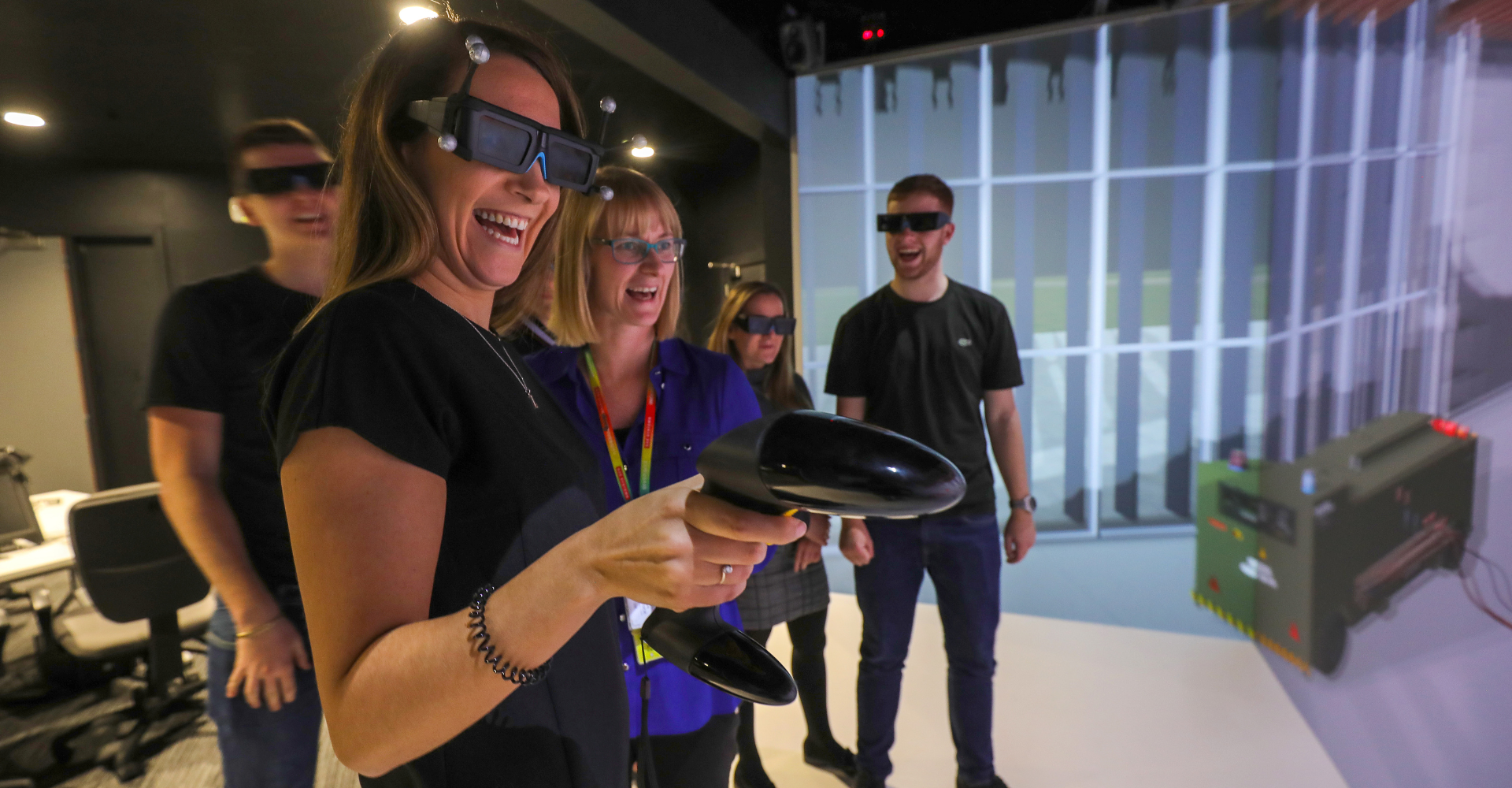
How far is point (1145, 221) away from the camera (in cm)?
415

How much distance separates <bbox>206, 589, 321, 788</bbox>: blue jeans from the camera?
141cm

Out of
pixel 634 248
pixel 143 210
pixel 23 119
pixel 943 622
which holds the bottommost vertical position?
pixel 943 622

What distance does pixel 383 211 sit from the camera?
71 centimetres

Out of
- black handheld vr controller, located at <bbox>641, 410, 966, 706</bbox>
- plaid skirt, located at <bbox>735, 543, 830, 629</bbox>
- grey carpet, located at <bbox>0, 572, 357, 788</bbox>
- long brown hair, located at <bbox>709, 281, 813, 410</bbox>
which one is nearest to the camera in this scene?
black handheld vr controller, located at <bbox>641, 410, 966, 706</bbox>

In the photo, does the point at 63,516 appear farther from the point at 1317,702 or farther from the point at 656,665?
the point at 1317,702

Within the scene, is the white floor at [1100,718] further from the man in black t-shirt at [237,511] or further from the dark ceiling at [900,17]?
the dark ceiling at [900,17]

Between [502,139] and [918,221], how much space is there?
2.09 m

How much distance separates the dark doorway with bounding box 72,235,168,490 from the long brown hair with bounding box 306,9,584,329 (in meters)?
3.17

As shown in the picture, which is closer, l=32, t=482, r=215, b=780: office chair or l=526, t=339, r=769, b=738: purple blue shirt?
l=526, t=339, r=769, b=738: purple blue shirt

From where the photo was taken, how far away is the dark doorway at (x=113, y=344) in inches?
118

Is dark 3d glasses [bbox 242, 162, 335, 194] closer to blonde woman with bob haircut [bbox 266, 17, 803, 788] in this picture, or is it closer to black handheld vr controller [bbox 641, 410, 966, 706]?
blonde woman with bob haircut [bbox 266, 17, 803, 788]

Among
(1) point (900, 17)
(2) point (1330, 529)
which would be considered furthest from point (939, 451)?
(1) point (900, 17)

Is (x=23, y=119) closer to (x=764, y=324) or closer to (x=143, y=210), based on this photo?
(x=143, y=210)

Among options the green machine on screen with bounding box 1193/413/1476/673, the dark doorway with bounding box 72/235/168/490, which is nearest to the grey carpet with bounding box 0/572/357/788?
the dark doorway with bounding box 72/235/168/490
